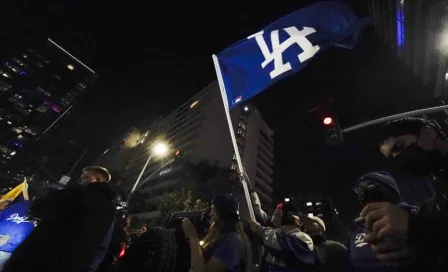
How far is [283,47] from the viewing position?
6398 mm

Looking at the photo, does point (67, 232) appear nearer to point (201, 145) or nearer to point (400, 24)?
point (400, 24)

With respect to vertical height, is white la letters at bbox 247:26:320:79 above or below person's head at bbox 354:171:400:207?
above

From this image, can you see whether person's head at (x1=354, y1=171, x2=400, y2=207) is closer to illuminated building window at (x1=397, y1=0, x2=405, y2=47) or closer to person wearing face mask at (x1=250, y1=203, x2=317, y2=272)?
person wearing face mask at (x1=250, y1=203, x2=317, y2=272)

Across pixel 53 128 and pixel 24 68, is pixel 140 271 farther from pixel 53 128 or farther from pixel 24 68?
pixel 24 68

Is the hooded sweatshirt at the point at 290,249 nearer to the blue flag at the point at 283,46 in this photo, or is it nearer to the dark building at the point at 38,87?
the blue flag at the point at 283,46

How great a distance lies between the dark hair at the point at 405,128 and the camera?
1565 millimetres

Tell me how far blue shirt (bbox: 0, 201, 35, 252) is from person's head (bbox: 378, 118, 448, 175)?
508 centimetres

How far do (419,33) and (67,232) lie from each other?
1258cm

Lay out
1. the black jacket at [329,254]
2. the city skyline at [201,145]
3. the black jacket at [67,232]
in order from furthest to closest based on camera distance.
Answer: the city skyline at [201,145] → the black jacket at [329,254] → the black jacket at [67,232]

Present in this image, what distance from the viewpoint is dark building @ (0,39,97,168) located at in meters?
56.1

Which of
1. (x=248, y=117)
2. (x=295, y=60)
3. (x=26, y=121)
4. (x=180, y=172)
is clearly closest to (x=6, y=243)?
(x=295, y=60)

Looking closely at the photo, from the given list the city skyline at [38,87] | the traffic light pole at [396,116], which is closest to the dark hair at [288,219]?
the traffic light pole at [396,116]

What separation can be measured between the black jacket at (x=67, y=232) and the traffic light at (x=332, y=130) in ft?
22.2

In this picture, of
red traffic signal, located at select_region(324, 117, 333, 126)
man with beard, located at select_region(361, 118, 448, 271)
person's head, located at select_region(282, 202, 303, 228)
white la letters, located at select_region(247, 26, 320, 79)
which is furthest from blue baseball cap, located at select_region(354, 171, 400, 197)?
red traffic signal, located at select_region(324, 117, 333, 126)
